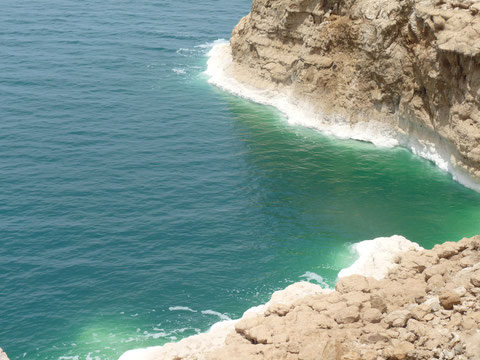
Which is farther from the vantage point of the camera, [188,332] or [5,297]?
[5,297]

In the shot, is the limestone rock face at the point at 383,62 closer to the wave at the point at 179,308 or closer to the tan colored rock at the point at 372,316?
the tan colored rock at the point at 372,316

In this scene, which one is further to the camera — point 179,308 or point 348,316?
point 179,308

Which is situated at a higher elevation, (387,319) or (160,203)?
(387,319)

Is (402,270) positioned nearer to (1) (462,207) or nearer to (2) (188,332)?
(2) (188,332)

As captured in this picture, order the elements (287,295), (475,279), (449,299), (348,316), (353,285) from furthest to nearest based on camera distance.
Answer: (287,295) < (353,285) < (348,316) < (475,279) < (449,299)

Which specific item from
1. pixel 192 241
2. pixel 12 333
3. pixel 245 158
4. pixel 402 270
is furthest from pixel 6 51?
pixel 402 270

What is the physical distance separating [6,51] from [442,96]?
62185 millimetres

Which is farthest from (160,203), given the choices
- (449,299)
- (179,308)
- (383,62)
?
(449,299)

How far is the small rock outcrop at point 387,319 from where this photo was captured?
31719 millimetres

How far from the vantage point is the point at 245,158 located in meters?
68.7

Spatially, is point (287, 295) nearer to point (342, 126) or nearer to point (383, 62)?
point (383, 62)

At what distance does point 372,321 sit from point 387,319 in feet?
3.23

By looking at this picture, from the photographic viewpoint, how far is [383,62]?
68875mm

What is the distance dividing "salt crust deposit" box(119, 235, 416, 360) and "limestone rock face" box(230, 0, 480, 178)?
14.8 m
